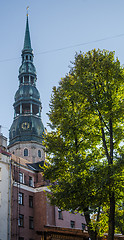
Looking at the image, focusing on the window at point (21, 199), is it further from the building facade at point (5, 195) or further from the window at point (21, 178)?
the building facade at point (5, 195)

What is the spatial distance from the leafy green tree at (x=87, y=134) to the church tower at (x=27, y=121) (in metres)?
51.2

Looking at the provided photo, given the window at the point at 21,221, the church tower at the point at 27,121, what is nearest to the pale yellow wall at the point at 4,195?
the window at the point at 21,221

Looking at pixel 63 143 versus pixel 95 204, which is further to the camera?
pixel 63 143

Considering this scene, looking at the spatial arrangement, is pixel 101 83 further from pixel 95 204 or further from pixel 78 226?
pixel 78 226

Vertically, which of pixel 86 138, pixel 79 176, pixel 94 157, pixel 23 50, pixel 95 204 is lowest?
pixel 95 204

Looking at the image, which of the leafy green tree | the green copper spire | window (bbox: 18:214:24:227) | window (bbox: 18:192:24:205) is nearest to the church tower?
the green copper spire

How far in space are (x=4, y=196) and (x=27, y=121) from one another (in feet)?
126

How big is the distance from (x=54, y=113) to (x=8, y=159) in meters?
20.4

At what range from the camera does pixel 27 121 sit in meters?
72.9

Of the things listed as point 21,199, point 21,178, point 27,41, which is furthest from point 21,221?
point 27,41

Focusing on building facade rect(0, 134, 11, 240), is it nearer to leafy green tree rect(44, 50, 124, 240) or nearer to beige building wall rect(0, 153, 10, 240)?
beige building wall rect(0, 153, 10, 240)

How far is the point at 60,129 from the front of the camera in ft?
62.3

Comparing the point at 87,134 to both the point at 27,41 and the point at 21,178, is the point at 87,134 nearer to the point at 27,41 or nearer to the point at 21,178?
the point at 21,178

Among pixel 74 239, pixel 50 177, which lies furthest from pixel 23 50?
pixel 50 177
